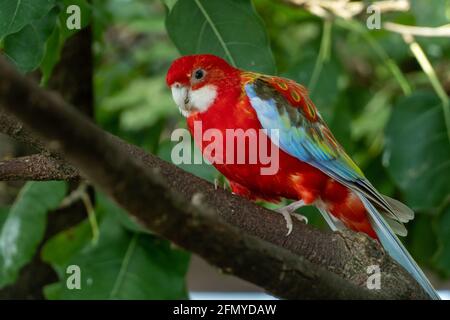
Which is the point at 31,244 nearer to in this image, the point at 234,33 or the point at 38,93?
the point at 234,33

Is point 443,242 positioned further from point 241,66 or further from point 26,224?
point 26,224

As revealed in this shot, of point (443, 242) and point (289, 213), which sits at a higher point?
point (289, 213)

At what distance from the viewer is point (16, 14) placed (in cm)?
211

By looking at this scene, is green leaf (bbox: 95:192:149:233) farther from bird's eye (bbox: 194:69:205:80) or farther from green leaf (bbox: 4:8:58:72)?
green leaf (bbox: 4:8:58:72)

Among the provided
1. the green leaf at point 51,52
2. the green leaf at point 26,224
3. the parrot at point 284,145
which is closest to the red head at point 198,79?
the parrot at point 284,145

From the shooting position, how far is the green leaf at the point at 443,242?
10.4 feet

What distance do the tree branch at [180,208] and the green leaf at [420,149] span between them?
1219 mm

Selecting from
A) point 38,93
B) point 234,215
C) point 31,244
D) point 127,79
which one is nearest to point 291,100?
point 234,215

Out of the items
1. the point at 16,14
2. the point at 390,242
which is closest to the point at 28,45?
the point at 16,14

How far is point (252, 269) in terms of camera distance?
1405 mm

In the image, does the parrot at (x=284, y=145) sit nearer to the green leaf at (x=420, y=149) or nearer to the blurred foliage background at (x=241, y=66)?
the blurred foliage background at (x=241, y=66)

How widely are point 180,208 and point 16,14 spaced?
3.65 feet
